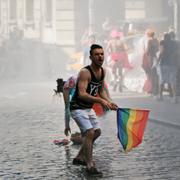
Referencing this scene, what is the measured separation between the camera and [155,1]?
30.4 metres

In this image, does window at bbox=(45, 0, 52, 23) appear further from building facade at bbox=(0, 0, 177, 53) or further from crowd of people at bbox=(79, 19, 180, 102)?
crowd of people at bbox=(79, 19, 180, 102)

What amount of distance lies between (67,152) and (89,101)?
1941 mm

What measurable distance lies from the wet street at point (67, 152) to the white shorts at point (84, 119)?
566mm

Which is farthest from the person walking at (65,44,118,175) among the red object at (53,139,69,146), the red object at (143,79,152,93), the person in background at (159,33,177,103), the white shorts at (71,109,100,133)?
the red object at (143,79,152,93)

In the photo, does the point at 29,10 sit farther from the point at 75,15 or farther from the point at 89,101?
the point at 89,101

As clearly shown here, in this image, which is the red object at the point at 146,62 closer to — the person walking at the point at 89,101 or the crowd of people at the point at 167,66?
the crowd of people at the point at 167,66

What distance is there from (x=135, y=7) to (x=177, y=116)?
55.4 ft

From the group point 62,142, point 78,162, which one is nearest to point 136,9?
point 62,142

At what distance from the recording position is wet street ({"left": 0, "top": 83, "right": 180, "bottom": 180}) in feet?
26.7

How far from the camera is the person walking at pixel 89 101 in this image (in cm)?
802

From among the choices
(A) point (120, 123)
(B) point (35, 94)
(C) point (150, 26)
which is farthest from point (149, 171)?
(C) point (150, 26)

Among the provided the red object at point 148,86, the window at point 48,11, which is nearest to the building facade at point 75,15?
the window at point 48,11

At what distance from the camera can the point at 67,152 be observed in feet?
32.0

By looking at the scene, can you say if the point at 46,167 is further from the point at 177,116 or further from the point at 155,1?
the point at 155,1
